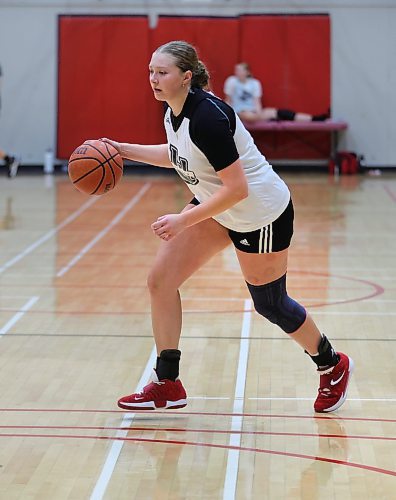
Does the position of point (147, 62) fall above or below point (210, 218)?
above

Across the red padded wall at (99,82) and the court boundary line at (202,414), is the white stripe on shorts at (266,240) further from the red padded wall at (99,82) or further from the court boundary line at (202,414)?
the red padded wall at (99,82)

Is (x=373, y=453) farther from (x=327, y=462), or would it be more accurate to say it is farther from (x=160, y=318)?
(x=160, y=318)

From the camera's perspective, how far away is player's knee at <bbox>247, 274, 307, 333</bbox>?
4895 millimetres

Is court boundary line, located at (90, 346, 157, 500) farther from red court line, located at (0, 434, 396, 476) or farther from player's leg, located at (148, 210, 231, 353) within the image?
player's leg, located at (148, 210, 231, 353)

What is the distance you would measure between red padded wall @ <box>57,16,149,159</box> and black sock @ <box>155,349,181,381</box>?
14.6 m

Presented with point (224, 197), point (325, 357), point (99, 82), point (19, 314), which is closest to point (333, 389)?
point (325, 357)

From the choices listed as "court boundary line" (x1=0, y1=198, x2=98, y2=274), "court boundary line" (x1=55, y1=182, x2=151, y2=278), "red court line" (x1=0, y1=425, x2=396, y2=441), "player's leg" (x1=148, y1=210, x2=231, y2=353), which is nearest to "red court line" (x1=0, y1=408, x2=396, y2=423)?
"red court line" (x1=0, y1=425, x2=396, y2=441)

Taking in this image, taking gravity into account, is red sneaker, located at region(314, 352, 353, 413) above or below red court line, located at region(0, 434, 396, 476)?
above

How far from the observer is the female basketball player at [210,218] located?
446 cm

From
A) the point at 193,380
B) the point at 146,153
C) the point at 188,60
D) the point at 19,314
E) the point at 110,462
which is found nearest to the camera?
the point at 110,462

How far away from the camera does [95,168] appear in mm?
4902

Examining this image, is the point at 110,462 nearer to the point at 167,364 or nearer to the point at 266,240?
the point at 167,364

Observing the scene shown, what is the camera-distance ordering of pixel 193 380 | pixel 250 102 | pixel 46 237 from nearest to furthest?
pixel 193 380 < pixel 46 237 < pixel 250 102

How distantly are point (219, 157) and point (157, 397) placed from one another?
1282mm
